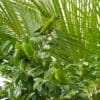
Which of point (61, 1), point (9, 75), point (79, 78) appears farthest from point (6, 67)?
point (61, 1)

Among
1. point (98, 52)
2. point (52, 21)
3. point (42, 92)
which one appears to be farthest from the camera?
point (98, 52)

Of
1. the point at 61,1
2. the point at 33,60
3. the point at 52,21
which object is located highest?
the point at 61,1

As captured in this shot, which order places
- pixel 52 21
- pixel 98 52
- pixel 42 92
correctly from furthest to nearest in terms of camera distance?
pixel 98 52
pixel 52 21
pixel 42 92

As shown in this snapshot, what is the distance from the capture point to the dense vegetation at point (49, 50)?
133cm

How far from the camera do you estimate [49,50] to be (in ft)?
4.64

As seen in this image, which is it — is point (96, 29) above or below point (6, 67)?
above

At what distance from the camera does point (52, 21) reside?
1.44 m

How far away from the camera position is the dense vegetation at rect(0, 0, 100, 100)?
1.33 m

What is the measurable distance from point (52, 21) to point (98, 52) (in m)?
0.39

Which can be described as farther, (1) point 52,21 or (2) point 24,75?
(1) point 52,21

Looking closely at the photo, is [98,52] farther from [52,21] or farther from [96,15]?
[52,21]

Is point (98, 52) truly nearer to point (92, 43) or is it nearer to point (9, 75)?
point (92, 43)

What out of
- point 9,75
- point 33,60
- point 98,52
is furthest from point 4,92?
point 98,52

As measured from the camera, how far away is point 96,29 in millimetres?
1802
